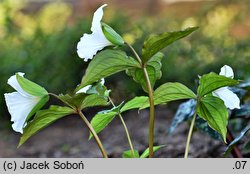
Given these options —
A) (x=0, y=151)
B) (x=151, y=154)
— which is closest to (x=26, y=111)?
(x=151, y=154)

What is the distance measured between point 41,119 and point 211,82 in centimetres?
25

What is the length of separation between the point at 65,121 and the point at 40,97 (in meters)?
1.47

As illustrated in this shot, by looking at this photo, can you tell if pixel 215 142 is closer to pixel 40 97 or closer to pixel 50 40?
pixel 40 97

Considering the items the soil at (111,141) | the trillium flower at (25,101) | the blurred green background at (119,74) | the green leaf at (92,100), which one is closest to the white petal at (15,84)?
the trillium flower at (25,101)

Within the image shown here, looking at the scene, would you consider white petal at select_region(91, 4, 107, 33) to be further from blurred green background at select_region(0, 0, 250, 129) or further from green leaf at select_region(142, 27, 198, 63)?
blurred green background at select_region(0, 0, 250, 129)

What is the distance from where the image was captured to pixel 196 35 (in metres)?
2.64

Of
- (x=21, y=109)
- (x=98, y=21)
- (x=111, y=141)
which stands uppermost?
(x=98, y=21)

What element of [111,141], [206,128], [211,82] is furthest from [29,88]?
[111,141]

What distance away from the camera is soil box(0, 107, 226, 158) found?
154 centimetres

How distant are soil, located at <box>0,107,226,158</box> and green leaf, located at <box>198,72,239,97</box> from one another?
664mm

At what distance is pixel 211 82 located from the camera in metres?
0.75

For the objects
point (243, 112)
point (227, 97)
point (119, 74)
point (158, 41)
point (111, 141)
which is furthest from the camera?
point (119, 74)

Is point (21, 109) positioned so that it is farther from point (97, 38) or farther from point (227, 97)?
point (227, 97)

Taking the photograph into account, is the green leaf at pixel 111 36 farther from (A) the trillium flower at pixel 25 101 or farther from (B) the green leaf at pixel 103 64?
(A) the trillium flower at pixel 25 101
